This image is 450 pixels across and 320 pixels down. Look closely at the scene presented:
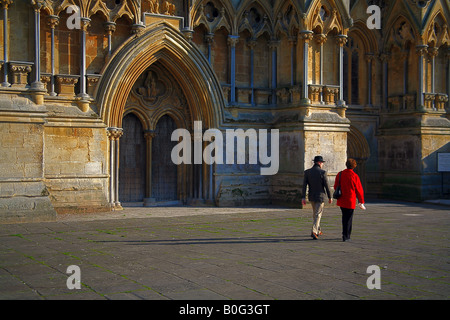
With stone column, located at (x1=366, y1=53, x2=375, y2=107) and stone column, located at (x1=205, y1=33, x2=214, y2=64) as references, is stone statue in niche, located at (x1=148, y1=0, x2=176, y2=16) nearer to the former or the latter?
stone column, located at (x1=205, y1=33, x2=214, y2=64)

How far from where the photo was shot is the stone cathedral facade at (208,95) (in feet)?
47.8

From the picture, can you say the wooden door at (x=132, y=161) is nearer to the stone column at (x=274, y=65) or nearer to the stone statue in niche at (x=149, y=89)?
the stone statue in niche at (x=149, y=89)

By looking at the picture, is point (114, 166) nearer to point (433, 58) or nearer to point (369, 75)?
point (369, 75)

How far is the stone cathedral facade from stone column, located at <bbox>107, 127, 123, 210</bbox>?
4 centimetres

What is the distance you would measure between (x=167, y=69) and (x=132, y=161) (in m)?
3.26

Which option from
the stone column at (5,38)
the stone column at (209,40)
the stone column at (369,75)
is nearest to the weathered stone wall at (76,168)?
the stone column at (5,38)

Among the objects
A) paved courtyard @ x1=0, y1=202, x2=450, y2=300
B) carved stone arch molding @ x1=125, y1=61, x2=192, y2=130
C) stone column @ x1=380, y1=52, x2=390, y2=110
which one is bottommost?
paved courtyard @ x1=0, y1=202, x2=450, y2=300

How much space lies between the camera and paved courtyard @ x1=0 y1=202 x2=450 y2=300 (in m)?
6.84

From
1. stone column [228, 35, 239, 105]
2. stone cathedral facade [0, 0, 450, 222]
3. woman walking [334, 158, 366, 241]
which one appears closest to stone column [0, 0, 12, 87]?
stone cathedral facade [0, 0, 450, 222]

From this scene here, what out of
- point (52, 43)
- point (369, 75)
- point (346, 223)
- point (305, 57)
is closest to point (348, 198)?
point (346, 223)

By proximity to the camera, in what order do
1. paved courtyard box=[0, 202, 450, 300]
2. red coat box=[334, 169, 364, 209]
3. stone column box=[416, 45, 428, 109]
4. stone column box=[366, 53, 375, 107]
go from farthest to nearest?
stone column box=[366, 53, 375, 107]
stone column box=[416, 45, 428, 109]
red coat box=[334, 169, 364, 209]
paved courtyard box=[0, 202, 450, 300]
